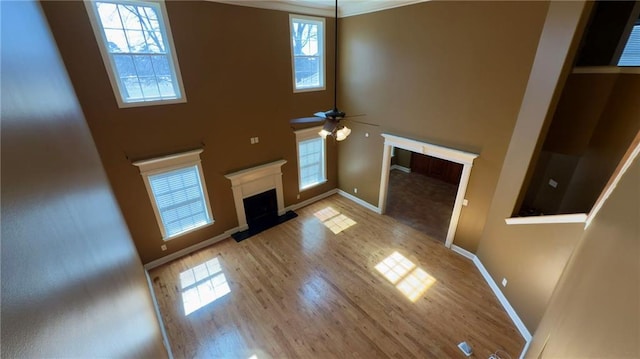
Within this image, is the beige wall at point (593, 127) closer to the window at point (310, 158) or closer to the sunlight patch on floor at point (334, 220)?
the sunlight patch on floor at point (334, 220)

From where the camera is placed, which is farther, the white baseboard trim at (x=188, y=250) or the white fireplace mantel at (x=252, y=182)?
the white fireplace mantel at (x=252, y=182)

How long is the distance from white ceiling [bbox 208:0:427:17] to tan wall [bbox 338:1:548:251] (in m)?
0.14

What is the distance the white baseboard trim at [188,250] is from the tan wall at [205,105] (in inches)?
4.1

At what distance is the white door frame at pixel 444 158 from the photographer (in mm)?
5051

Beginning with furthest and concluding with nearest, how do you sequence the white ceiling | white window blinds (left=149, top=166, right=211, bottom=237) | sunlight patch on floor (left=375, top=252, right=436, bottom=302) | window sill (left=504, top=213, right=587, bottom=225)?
the white ceiling
white window blinds (left=149, top=166, right=211, bottom=237)
sunlight patch on floor (left=375, top=252, right=436, bottom=302)
window sill (left=504, top=213, right=587, bottom=225)

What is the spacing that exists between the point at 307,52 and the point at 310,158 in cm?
283

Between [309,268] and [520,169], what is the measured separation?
4279mm

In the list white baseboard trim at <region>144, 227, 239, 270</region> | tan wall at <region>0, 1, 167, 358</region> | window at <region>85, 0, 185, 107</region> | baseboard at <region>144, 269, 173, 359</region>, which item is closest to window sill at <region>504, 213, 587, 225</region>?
tan wall at <region>0, 1, 167, 358</region>

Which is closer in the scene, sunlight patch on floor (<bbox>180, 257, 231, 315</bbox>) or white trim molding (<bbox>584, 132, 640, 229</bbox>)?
white trim molding (<bbox>584, 132, 640, 229</bbox>)

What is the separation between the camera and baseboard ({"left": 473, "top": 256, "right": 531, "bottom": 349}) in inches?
154

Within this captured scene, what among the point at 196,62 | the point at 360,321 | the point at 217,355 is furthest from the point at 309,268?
the point at 196,62

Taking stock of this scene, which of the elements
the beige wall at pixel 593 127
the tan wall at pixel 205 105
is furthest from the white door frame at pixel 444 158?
the tan wall at pixel 205 105

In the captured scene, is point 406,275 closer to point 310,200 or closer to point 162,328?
point 310,200

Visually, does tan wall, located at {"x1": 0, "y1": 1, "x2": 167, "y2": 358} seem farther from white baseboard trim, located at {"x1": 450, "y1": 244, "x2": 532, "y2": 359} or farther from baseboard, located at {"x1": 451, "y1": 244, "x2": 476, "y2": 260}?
baseboard, located at {"x1": 451, "y1": 244, "x2": 476, "y2": 260}
